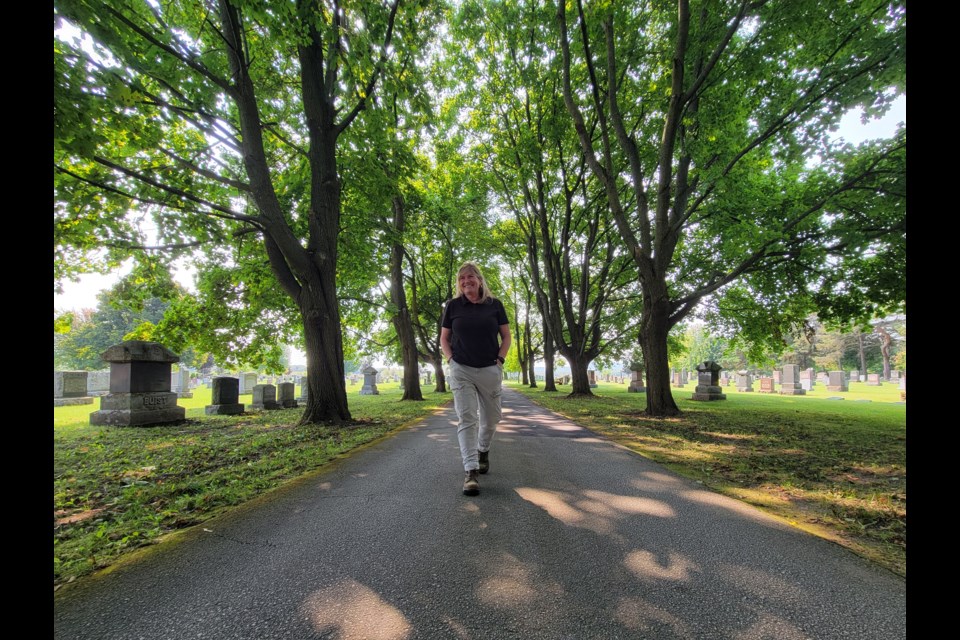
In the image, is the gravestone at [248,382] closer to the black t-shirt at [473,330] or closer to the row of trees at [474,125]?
the row of trees at [474,125]

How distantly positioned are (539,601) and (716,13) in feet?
36.6

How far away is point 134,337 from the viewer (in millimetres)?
10094

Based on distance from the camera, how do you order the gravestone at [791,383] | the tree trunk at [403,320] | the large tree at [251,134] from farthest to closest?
the gravestone at [791,383] < the tree trunk at [403,320] < the large tree at [251,134]

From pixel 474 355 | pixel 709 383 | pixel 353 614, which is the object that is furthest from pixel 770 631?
pixel 709 383

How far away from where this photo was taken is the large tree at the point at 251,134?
210 inches

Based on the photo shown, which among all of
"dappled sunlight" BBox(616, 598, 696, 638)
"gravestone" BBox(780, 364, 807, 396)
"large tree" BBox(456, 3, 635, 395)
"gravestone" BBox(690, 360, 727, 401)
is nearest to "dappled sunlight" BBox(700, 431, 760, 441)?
"dappled sunlight" BBox(616, 598, 696, 638)

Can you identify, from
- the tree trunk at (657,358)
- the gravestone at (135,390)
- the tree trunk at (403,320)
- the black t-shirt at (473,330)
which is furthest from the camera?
the tree trunk at (403,320)

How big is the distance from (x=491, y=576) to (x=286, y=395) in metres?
15.0

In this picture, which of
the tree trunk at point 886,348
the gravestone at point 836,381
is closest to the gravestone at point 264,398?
the gravestone at point 836,381

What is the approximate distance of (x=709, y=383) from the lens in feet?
54.0

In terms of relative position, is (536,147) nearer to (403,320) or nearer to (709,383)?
(403,320)

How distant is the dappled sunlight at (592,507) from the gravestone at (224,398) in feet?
39.2
